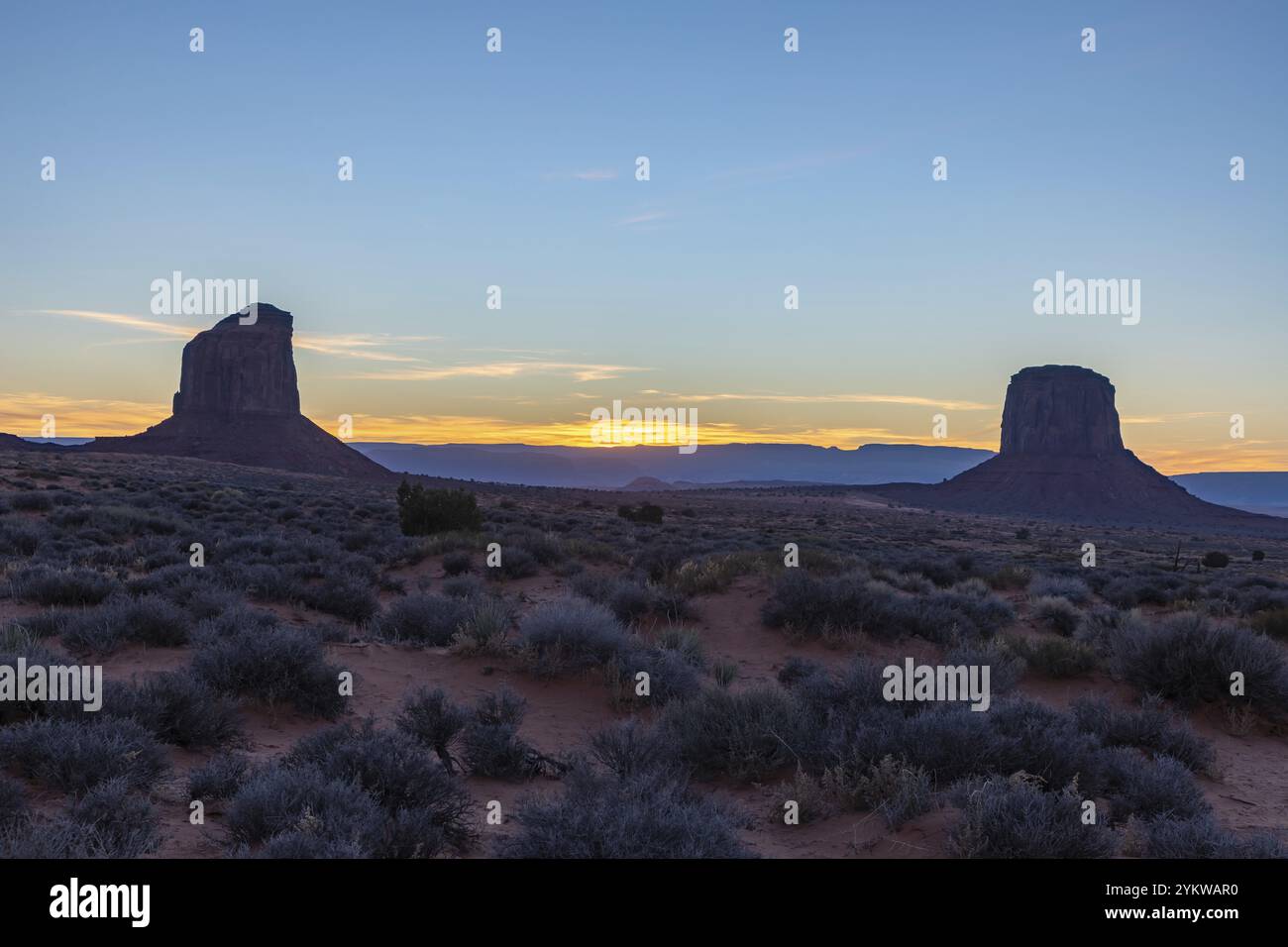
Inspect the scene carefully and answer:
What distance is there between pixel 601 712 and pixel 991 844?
188 inches

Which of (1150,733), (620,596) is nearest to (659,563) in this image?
(620,596)

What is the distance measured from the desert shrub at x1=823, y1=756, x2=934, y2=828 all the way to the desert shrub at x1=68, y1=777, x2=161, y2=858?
13.6 ft

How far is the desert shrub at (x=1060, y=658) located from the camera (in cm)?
1012

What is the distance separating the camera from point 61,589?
10.4m

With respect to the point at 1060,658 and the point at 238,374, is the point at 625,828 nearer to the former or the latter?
the point at 1060,658

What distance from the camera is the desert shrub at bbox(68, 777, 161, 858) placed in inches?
161

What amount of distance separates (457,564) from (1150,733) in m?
12.6

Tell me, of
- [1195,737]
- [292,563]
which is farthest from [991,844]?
[292,563]

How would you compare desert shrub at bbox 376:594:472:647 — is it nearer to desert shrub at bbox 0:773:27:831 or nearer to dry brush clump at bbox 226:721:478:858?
dry brush clump at bbox 226:721:478:858

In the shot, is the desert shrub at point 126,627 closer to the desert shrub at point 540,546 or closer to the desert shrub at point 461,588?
the desert shrub at point 461,588

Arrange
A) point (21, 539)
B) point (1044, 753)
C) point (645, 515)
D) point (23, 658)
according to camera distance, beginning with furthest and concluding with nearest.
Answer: point (645, 515)
point (21, 539)
point (23, 658)
point (1044, 753)

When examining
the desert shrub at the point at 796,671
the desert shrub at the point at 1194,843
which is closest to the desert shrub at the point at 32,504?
the desert shrub at the point at 796,671
